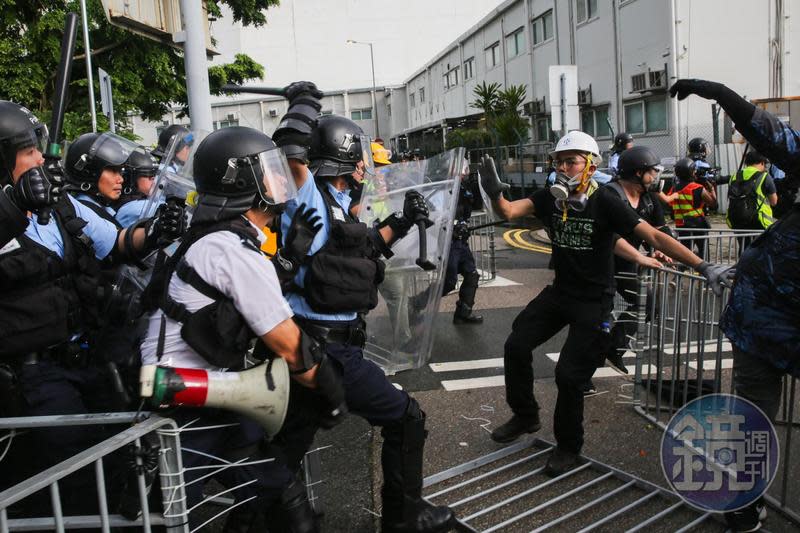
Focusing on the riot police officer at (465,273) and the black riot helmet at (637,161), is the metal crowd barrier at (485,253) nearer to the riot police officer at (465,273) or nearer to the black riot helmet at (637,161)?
the riot police officer at (465,273)

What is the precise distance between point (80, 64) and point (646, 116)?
15.3 m

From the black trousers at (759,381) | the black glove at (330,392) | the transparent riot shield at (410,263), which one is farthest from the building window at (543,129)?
the black glove at (330,392)

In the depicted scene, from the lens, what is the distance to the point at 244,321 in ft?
7.41

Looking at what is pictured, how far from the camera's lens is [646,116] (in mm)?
18641

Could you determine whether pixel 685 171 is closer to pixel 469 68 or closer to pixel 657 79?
pixel 657 79

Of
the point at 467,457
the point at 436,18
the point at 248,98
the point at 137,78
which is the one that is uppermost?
the point at 436,18

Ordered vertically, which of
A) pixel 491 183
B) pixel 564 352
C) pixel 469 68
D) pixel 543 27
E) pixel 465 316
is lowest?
pixel 465 316

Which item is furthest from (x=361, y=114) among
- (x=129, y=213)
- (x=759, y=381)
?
(x=759, y=381)

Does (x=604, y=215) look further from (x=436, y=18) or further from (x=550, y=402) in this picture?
(x=436, y=18)

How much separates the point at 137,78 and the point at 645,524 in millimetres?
17338

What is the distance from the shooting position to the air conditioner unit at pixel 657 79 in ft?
55.9

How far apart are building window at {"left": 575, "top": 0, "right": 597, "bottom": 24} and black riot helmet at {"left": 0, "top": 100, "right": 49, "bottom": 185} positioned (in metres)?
20.8

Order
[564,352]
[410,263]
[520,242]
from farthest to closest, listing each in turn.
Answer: [520,242] → [410,263] → [564,352]

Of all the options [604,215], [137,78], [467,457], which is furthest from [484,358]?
[137,78]
